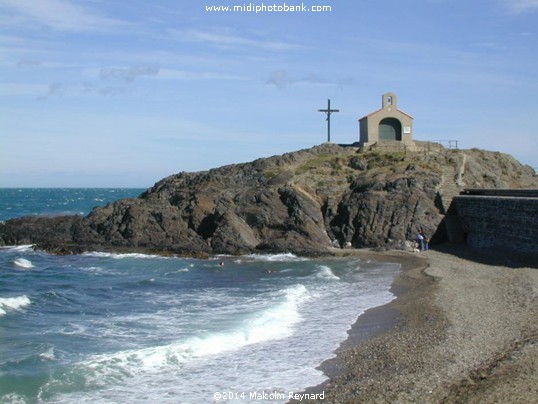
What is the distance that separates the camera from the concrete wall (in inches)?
1211

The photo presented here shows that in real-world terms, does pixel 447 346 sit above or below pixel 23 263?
above

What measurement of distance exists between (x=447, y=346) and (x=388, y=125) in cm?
3857

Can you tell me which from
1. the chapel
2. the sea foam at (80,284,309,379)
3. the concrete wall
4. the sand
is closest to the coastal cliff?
the concrete wall

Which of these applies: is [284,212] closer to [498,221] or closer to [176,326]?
[498,221]

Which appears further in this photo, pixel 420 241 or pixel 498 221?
pixel 420 241

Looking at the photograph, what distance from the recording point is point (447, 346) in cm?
1588

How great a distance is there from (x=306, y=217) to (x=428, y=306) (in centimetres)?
1946

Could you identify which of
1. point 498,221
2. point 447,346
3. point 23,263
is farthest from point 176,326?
point 498,221

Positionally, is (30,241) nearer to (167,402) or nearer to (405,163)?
(405,163)

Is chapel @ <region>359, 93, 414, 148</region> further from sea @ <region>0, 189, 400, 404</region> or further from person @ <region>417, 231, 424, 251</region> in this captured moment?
sea @ <region>0, 189, 400, 404</region>

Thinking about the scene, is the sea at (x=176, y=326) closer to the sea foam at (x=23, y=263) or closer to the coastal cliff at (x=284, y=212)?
the sea foam at (x=23, y=263)

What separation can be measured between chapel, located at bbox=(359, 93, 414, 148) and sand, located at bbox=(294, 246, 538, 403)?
2595cm

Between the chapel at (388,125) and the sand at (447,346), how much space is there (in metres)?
26.0

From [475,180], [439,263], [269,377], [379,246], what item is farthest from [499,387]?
[475,180]
